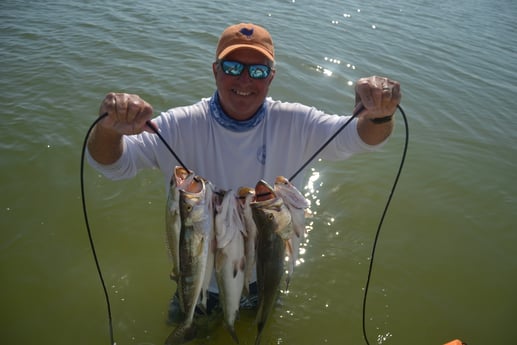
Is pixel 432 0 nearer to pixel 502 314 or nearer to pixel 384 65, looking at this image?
pixel 384 65

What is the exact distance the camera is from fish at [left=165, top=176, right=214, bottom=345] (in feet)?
7.86

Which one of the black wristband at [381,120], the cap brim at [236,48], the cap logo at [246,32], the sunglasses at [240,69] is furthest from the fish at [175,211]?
the black wristband at [381,120]

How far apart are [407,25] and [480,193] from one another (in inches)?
415

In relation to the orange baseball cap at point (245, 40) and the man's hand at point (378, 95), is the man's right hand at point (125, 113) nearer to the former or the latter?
the orange baseball cap at point (245, 40)

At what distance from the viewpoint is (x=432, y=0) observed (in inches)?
767

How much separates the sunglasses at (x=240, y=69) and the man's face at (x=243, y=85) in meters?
0.03

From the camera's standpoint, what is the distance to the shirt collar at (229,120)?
3.15 m

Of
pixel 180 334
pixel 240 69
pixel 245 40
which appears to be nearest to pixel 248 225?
pixel 240 69

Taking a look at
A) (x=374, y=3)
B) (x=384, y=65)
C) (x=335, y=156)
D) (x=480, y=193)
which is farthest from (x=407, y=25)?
(x=335, y=156)

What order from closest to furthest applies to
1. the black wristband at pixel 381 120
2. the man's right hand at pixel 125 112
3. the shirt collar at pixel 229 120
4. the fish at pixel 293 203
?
the man's right hand at pixel 125 112 < the fish at pixel 293 203 < the black wristband at pixel 381 120 < the shirt collar at pixel 229 120

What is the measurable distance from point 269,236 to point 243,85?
1.24 m

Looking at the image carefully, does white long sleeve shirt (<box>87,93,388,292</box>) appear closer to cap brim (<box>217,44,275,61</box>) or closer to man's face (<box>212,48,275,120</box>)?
man's face (<box>212,48,275,120</box>)

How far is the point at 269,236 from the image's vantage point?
2.62 m

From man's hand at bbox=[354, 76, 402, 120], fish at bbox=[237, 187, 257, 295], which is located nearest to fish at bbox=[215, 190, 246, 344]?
fish at bbox=[237, 187, 257, 295]
